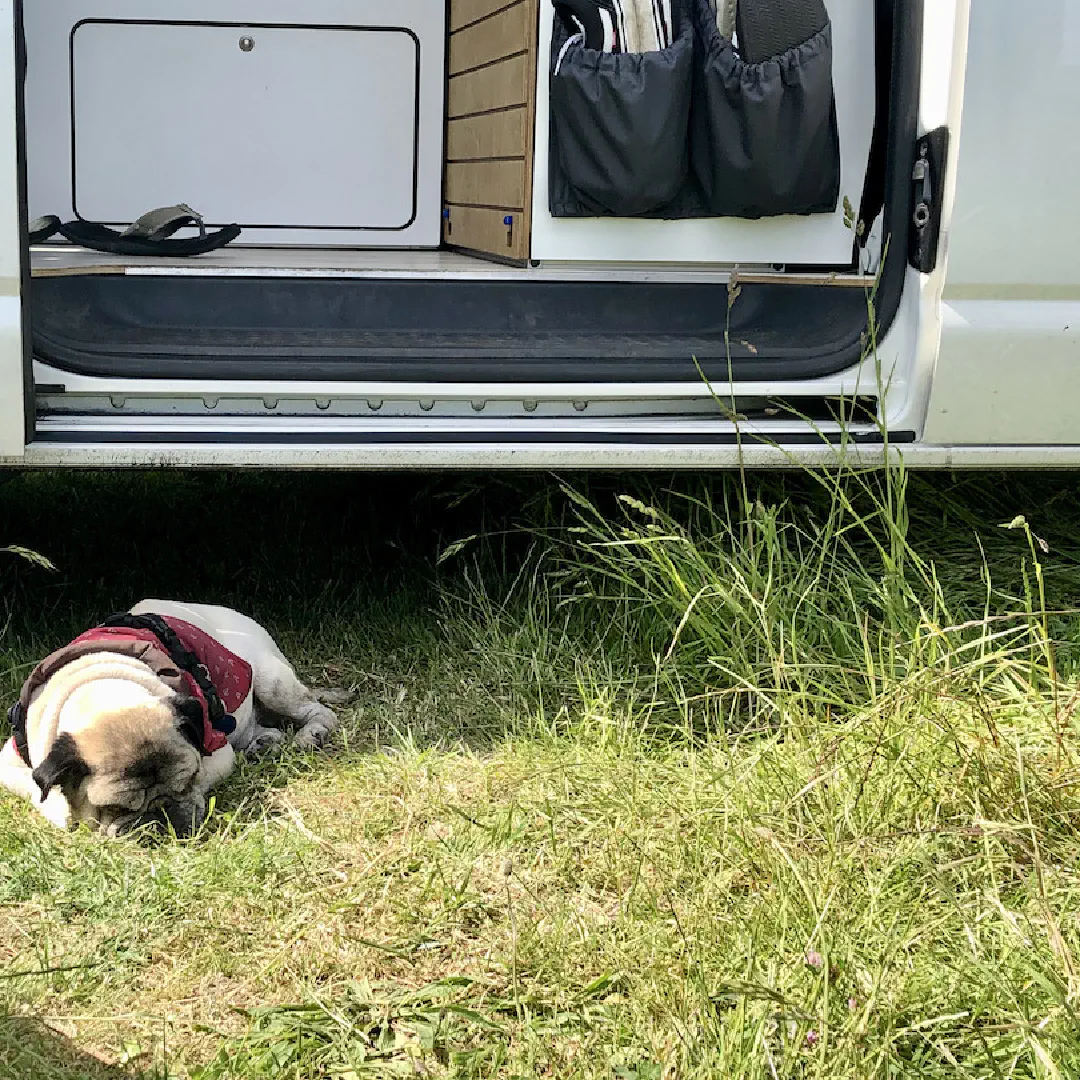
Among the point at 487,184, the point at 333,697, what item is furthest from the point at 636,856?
the point at 487,184

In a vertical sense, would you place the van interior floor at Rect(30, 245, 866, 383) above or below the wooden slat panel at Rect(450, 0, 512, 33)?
below

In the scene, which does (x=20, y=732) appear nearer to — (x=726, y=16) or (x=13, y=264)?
(x=13, y=264)

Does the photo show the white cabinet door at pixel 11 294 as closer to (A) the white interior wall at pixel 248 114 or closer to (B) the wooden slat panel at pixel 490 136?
(B) the wooden slat panel at pixel 490 136

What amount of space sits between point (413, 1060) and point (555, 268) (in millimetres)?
2197

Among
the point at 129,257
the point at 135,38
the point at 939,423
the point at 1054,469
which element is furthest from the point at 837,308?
the point at 135,38

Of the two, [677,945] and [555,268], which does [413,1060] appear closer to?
[677,945]

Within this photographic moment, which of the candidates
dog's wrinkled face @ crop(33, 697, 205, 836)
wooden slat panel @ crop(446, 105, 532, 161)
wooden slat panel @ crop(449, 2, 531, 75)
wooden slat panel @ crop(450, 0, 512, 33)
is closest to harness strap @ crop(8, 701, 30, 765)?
dog's wrinkled face @ crop(33, 697, 205, 836)

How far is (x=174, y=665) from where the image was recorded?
8.94ft

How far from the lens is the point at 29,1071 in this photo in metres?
1.92

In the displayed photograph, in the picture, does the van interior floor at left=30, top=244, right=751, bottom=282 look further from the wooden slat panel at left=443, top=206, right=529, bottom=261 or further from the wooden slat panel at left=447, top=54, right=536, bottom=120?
the wooden slat panel at left=447, top=54, right=536, bottom=120

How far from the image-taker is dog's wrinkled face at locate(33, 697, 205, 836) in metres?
2.52

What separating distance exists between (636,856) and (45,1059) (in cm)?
95

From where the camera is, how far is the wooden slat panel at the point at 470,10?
4427mm

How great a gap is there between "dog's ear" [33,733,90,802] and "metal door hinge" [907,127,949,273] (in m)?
1.99
